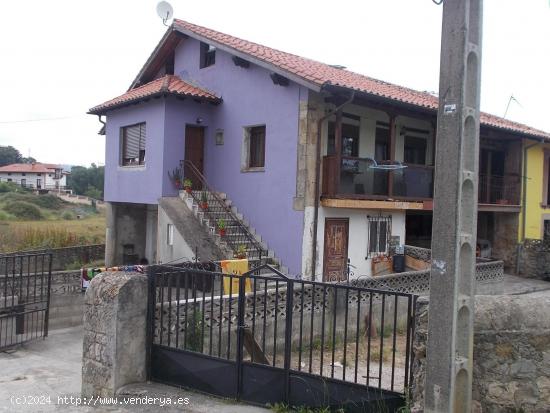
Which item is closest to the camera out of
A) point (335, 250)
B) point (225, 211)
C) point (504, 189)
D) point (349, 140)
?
point (335, 250)

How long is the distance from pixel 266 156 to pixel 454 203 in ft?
33.0

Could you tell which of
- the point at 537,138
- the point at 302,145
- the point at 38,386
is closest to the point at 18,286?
the point at 38,386

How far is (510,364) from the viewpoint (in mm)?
4359

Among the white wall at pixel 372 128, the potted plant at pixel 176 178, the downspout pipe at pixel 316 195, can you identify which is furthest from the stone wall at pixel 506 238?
the potted plant at pixel 176 178

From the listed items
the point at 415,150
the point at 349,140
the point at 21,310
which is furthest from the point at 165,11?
the point at 21,310

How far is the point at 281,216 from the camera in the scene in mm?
13133

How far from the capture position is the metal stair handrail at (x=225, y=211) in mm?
13544

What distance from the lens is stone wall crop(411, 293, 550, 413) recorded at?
4312 mm

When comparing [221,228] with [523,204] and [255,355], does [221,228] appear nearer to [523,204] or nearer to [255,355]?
[255,355]

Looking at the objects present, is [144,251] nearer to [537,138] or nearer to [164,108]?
[164,108]

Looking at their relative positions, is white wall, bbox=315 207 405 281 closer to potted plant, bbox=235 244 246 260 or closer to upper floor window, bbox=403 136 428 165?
potted plant, bbox=235 244 246 260

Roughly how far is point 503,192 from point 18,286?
16.5m

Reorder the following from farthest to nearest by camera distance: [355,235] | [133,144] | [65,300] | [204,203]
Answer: [133,144] → [204,203] → [355,235] → [65,300]

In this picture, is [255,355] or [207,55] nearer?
[255,355]
